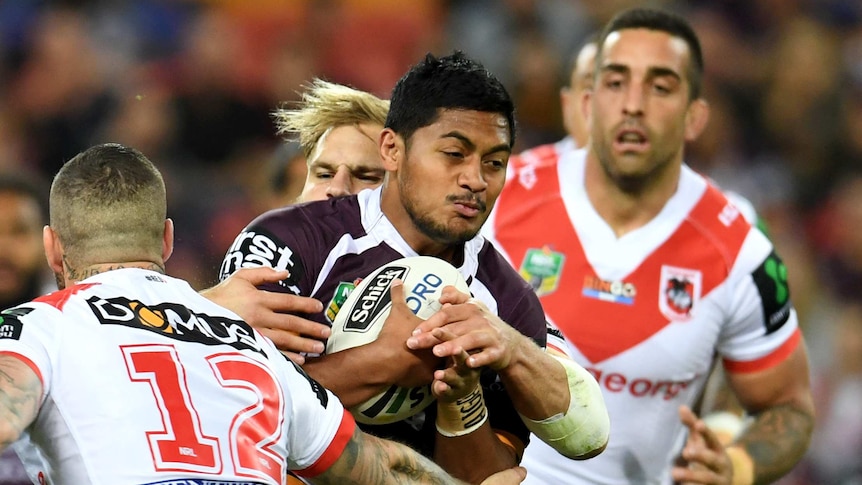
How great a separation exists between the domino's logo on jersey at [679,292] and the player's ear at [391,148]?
5.78ft

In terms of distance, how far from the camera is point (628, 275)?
17.4 ft

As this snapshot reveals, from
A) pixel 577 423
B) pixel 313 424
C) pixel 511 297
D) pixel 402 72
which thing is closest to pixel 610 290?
pixel 511 297

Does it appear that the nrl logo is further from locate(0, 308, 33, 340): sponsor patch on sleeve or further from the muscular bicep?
the muscular bicep

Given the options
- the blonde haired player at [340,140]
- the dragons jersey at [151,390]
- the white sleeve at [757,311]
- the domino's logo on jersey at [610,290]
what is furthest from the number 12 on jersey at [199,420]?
the white sleeve at [757,311]

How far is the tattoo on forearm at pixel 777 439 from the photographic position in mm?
5301

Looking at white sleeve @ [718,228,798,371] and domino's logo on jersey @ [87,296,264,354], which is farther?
white sleeve @ [718,228,798,371]

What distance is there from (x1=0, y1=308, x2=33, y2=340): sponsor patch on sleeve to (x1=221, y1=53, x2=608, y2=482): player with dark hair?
771 millimetres

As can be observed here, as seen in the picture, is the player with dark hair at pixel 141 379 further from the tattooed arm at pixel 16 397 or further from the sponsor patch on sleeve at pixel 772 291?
the sponsor patch on sleeve at pixel 772 291

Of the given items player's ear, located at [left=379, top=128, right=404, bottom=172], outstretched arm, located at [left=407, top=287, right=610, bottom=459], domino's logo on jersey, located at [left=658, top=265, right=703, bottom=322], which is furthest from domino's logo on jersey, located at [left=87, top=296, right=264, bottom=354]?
domino's logo on jersey, located at [left=658, top=265, right=703, bottom=322]

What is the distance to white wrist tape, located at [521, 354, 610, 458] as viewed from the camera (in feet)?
12.2

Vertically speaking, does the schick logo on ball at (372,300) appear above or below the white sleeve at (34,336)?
above

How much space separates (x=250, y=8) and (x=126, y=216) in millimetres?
6732

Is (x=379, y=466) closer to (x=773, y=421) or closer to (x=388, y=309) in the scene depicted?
(x=388, y=309)

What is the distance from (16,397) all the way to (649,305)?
3.01 metres
